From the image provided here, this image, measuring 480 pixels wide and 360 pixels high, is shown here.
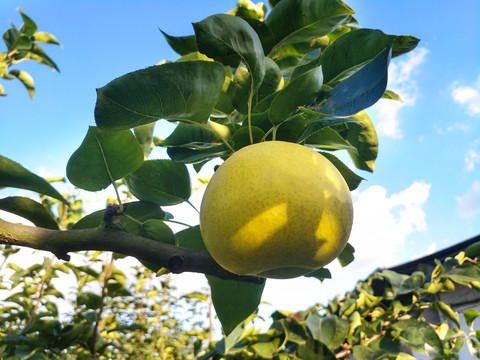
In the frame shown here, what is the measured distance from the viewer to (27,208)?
78 centimetres

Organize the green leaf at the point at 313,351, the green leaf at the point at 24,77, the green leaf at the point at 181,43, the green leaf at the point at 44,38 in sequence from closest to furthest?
1. the green leaf at the point at 181,43
2. the green leaf at the point at 313,351
3. the green leaf at the point at 44,38
4. the green leaf at the point at 24,77

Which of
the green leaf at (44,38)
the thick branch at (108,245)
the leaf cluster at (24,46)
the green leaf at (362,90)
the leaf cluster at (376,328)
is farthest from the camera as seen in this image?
the green leaf at (44,38)

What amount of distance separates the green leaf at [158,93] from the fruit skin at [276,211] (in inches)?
4.5

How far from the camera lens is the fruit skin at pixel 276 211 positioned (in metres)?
0.54

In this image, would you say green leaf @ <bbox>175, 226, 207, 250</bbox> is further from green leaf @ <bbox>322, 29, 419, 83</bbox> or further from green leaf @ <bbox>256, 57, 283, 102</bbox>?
green leaf @ <bbox>322, 29, 419, 83</bbox>

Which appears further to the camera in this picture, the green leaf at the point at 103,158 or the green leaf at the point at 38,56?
the green leaf at the point at 38,56

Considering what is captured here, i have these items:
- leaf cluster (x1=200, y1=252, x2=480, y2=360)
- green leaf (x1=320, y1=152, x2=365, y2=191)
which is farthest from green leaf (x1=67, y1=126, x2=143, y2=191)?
leaf cluster (x1=200, y1=252, x2=480, y2=360)

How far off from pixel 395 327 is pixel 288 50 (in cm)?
130

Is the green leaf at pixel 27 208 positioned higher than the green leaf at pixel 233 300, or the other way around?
the green leaf at pixel 27 208

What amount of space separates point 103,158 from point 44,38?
212 centimetres

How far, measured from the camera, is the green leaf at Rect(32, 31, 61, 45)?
7.93ft

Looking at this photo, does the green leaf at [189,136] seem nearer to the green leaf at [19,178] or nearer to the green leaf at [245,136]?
the green leaf at [245,136]

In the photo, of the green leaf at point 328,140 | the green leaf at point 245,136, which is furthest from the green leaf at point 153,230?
the green leaf at point 328,140

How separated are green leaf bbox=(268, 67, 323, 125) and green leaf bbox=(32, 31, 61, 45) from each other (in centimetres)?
236
